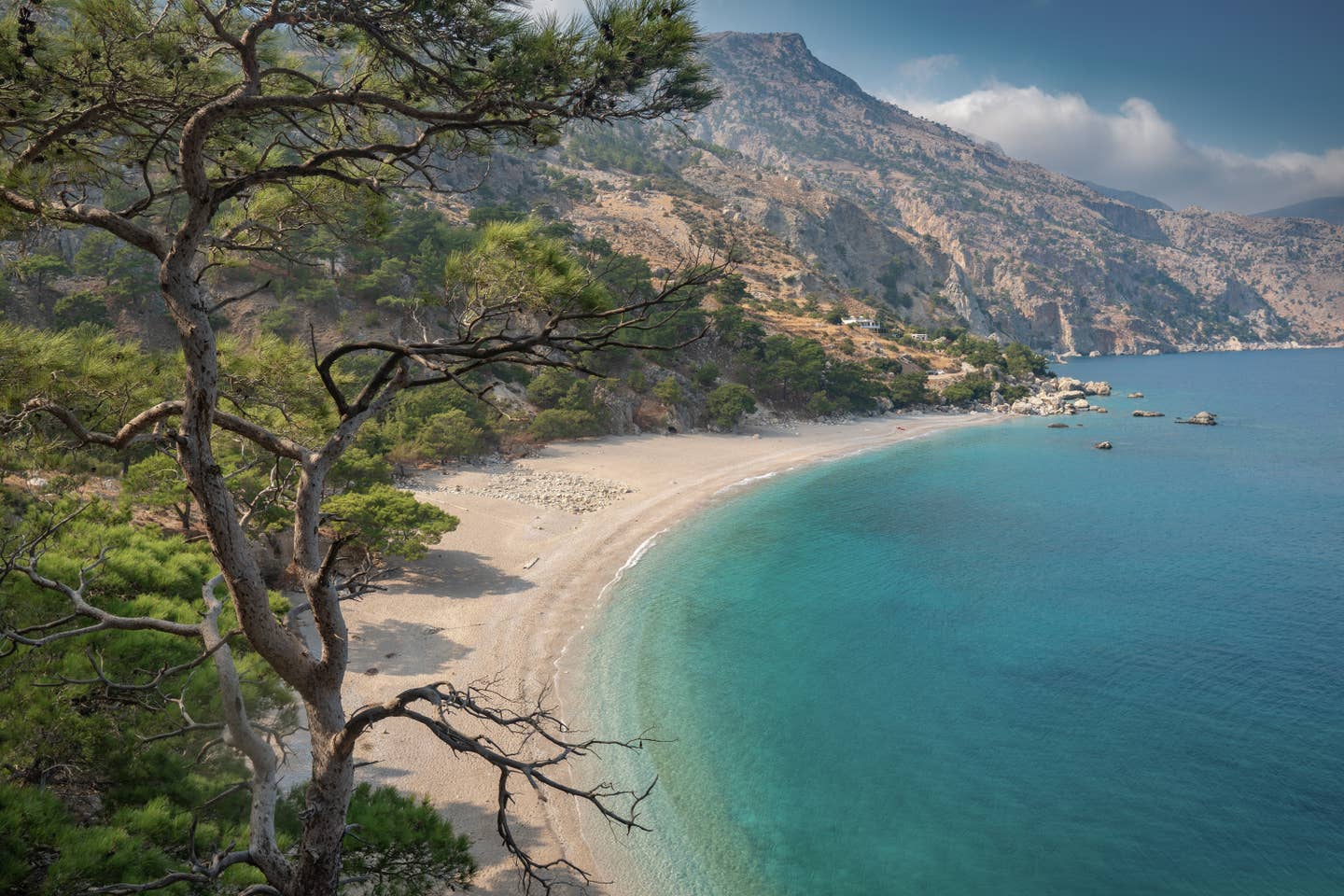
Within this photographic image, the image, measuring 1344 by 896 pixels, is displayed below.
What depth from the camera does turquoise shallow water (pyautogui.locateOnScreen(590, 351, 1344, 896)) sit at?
34.1 ft

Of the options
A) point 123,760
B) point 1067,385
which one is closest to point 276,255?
point 123,760

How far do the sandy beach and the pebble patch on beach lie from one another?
0.28 feet

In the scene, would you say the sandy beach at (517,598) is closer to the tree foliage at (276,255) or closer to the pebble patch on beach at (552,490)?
the pebble patch on beach at (552,490)

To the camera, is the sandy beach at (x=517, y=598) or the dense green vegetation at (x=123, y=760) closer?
the dense green vegetation at (x=123, y=760)

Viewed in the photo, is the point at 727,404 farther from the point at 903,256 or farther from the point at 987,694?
the point at 903,256

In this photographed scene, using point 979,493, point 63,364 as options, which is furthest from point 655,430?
point 63,364

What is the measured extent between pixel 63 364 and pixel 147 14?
2839mm

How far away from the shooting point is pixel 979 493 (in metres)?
33.9

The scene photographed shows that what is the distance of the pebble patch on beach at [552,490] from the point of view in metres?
26.9

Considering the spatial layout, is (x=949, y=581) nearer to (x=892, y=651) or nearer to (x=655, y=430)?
(x=892, y=651)

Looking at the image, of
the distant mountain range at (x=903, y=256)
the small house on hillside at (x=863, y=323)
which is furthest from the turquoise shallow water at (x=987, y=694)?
the small house on hillside at (x=863, y=323)

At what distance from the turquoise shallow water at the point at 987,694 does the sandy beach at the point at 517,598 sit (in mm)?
1217

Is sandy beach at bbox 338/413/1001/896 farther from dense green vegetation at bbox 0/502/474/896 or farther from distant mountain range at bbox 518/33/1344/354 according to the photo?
distant mountain range at bbox 518/33/1344/354

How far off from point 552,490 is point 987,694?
18.9 meters
